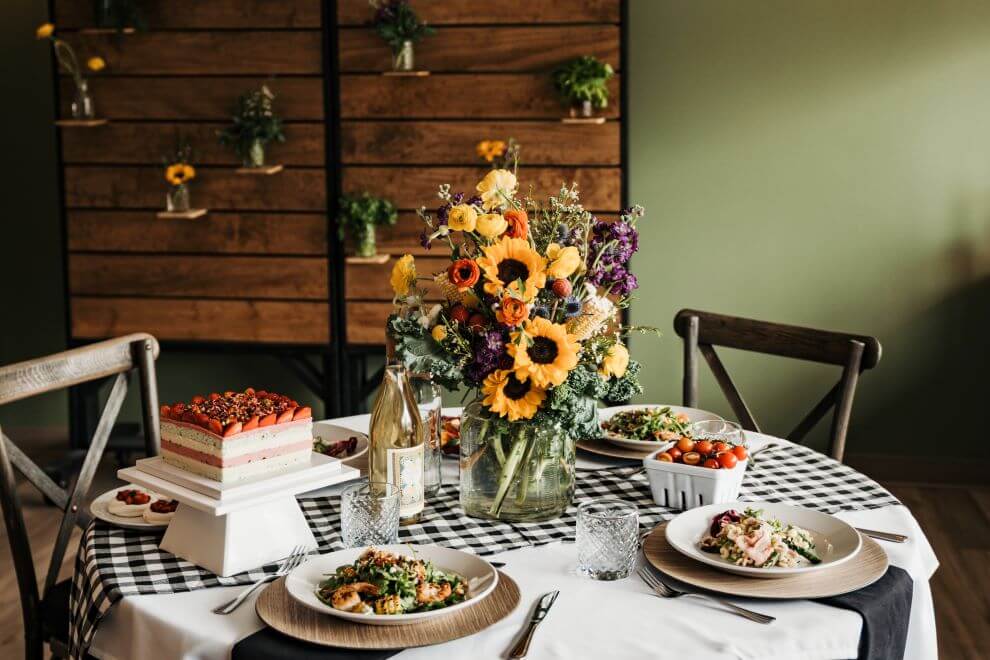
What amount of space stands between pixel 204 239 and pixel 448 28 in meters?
1.13

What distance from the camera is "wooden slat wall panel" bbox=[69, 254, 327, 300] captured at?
3.92m

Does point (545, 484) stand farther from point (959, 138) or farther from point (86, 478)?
point (959, 138)

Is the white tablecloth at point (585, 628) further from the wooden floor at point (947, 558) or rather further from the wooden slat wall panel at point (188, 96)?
the wooden slat wall panel at point (188, 96)

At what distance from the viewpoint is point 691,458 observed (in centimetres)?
176

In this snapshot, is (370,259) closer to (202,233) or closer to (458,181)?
(458,181)

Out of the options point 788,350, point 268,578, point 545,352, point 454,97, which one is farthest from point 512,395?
point 454,97

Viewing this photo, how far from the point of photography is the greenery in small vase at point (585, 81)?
11.9ft

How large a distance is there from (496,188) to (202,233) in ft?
8.36

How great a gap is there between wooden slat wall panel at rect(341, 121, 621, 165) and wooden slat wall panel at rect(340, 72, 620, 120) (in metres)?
0.03

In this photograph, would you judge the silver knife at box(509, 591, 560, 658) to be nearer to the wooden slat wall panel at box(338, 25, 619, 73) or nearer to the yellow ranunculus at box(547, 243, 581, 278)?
the yellow ranunculus at box(547, 243, 581, 278)

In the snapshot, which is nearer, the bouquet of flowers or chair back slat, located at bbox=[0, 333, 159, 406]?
the bouquet of flowers

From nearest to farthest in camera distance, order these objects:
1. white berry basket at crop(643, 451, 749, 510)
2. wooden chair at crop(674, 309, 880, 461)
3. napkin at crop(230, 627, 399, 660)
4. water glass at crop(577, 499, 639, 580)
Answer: napkin at crop(230, 627, 399, 660)
water glass at crop(577, 499, 639, 580)
white berry basket at crop(643, 451, 749, 510)
wooden chair at crop(674, 309, 880, 461)

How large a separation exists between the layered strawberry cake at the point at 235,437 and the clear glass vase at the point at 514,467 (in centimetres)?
25

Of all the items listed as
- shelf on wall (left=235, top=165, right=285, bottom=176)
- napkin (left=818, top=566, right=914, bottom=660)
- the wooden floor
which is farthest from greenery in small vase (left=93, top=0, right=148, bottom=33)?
napkin (left=818, top=566, right=914, bottom=660)
